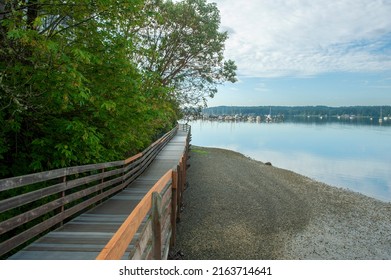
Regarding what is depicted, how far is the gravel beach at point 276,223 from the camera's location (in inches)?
375

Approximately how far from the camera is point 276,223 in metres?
11.9

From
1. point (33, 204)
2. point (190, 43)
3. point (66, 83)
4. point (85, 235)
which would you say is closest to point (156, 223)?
point (85, 235)

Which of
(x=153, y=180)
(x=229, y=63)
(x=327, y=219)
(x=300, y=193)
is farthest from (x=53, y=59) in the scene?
(x=229, y=63)

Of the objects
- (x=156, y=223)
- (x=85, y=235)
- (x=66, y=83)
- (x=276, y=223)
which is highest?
(x=66, y=83)

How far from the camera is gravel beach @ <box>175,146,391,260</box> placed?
952 centimetres

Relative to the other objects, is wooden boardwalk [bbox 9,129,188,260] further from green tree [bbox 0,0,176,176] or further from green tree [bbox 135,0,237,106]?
green tree [bbox 135,0,237,106]

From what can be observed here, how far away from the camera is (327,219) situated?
43.0ft

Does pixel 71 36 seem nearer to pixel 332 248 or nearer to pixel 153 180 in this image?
pixel 153 180

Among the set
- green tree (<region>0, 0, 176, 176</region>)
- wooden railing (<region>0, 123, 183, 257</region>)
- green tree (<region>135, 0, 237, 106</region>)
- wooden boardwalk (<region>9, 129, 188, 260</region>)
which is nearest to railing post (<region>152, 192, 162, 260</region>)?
wooden boardwalk (<region>9, 129, 188, 260</region>)

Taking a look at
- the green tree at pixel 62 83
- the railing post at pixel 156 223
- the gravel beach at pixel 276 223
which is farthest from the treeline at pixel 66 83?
the gravel beach at pixel 276 223

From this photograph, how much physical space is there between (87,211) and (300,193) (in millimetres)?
12732

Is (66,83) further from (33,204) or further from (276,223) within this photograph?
(276,223)

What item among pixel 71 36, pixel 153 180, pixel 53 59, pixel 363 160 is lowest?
pixel 363 160

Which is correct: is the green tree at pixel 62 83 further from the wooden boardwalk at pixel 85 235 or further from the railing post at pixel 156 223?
the railing post at pixel 156 223
